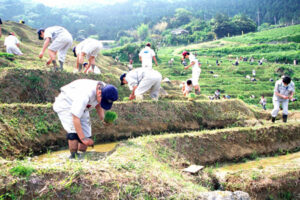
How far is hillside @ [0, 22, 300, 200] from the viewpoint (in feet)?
12.0

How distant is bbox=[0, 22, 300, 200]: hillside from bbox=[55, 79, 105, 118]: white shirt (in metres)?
0.82

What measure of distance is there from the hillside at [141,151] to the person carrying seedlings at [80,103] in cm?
39

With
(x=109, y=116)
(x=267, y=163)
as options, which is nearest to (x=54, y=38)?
(x=109, y=116)

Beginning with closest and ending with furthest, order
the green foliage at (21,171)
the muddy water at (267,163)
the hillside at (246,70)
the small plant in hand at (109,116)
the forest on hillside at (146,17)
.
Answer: the green foliage at (21,171) < the small plant in hand at (109,116) < the muddy water at (267,163) < the hillside at (246,70) < the forest on hillside at (146,17)

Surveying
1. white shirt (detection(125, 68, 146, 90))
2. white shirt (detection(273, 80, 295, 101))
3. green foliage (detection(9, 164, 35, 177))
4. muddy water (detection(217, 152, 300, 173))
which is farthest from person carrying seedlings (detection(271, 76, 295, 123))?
green foliage (detection(9, 164, 35, 177))

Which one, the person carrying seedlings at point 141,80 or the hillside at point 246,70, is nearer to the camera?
the person carrying seedlings at point 141,80

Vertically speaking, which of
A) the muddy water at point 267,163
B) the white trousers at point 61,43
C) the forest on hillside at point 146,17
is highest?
the forest on hillside at point 146,17

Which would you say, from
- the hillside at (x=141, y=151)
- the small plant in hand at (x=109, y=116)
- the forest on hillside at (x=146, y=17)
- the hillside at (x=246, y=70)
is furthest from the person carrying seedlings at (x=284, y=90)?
the forest on hillside at (x=146, y=17)

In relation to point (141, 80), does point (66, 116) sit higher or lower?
lower

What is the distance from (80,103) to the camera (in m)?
4.54

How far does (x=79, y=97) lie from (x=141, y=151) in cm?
147

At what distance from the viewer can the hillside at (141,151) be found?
12.0 feet

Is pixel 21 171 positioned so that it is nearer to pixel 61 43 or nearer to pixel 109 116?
pixel 109 116

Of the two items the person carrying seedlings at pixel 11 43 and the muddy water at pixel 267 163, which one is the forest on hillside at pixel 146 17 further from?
the muddy water at pixel 267 163
